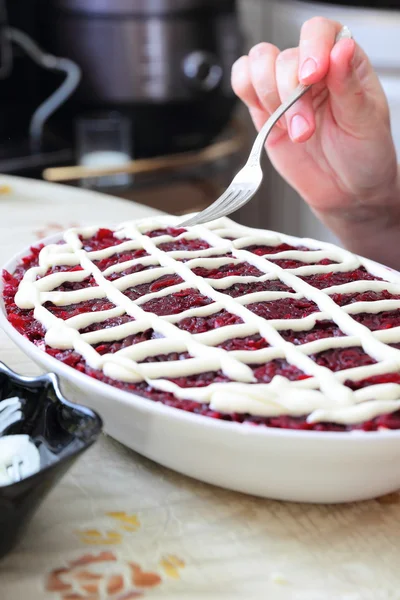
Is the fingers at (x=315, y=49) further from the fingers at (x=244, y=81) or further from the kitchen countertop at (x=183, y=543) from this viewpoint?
the kitchen countertop at (x=183, y=543)

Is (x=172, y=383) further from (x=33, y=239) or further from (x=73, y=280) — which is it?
(x=33, y=239)

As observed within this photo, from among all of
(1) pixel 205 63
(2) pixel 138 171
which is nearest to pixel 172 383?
(2) pixel 138 171

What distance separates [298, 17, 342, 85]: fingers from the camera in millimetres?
1147

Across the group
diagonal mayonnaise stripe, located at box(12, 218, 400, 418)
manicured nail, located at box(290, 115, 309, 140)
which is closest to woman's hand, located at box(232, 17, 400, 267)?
manicured nail, located at box(290, 115, 309, 140)

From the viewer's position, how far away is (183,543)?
2.42 feet

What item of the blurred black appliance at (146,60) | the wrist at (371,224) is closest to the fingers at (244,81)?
the wrist at (371,224)

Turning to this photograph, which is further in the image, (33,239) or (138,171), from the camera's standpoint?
(138,171)

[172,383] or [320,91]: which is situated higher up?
[320,91]

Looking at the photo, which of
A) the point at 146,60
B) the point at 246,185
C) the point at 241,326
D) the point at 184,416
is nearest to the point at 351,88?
the point at 246,185

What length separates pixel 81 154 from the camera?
265 cm

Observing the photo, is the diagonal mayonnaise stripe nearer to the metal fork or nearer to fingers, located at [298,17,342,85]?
the metal fork

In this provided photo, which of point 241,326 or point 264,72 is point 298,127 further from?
point 241,326

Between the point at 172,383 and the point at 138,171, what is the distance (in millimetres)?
1835

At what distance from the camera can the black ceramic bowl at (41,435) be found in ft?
2.17
